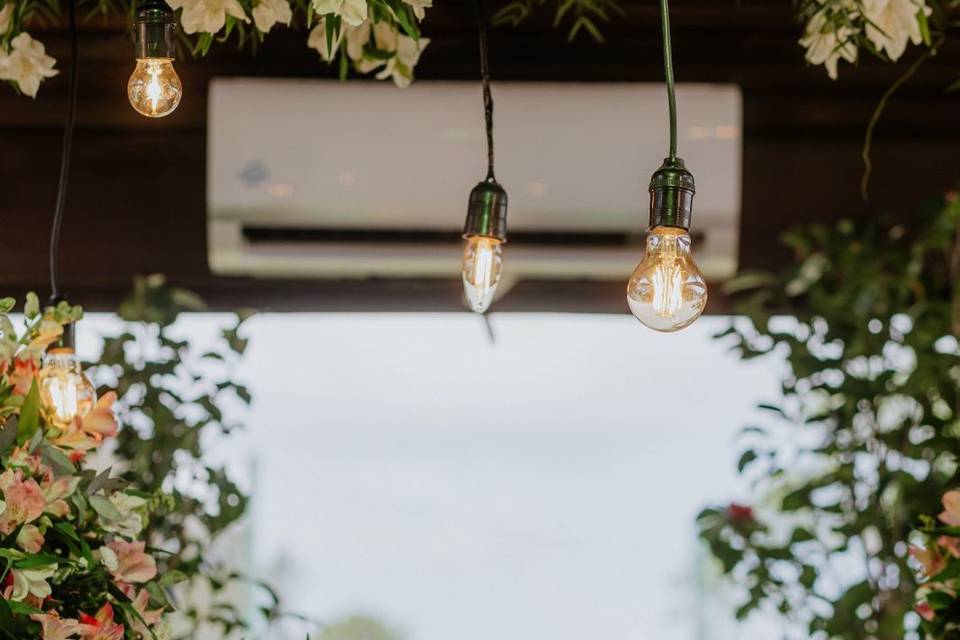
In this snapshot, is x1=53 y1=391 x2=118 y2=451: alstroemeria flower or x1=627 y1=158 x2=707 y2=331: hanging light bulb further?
x1=53 y1=391 x2=118 y2=451: alstroemeria flower

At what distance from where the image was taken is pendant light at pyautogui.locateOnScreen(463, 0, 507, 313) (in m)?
1.82

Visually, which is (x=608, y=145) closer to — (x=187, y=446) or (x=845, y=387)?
(x=845, y=387)

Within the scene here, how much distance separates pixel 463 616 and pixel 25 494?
3.30 meters

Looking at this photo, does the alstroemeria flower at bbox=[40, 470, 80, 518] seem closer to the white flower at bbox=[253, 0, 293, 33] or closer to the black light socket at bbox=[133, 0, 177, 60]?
the black light socket at bbox=[133, 0, 177, 60]

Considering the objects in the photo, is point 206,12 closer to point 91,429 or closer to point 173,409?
point 91,429

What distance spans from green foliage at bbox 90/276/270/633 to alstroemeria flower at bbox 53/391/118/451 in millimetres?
1188

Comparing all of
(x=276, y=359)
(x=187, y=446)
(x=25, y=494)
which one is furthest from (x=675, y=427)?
(x=25, y=494)

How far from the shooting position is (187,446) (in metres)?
2.96

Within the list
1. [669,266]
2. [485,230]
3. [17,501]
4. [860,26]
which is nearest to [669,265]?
[669,266]

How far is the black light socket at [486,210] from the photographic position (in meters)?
1.82

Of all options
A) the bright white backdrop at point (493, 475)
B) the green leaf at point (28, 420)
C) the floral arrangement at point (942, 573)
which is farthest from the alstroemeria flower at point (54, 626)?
the bright white backdrop at point (493, 475)

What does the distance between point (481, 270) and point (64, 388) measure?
0.61m

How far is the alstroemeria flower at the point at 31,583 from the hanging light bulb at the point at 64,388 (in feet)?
0.98

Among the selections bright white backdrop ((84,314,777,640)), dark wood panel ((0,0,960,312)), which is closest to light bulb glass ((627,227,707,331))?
dark wood panel ((0,0,960,312))
